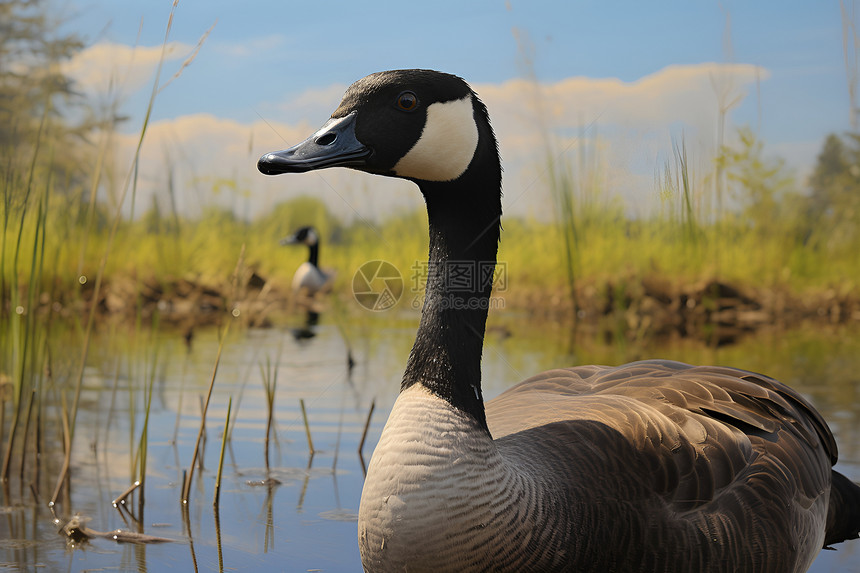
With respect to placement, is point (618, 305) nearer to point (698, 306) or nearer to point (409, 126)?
point (698, 306)

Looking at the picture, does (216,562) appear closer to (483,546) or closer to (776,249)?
(483,546)

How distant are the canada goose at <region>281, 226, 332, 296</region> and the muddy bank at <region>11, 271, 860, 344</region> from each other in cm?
→ 261

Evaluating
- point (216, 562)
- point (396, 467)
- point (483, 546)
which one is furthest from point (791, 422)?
point (216, 562)

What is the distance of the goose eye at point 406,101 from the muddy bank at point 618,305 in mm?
11469

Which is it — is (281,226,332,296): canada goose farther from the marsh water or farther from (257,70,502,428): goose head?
(257,70,502,428): goose head

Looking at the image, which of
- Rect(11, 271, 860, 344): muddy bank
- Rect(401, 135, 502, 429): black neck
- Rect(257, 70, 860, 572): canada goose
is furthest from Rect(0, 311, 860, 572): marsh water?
Rect(11, 271, 860, 344): muddy bank

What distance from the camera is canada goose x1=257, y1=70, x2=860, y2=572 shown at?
3395 millimetres

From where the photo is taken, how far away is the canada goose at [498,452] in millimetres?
3395

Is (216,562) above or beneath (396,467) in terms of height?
beneath

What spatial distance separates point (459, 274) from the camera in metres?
3.79

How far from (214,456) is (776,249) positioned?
49.3 ft

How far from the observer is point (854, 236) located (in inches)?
760

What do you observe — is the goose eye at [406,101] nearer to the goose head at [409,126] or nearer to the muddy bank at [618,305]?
the goose head at [409,126]

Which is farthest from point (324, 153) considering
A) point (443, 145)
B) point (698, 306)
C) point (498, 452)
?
point (698, 306)
